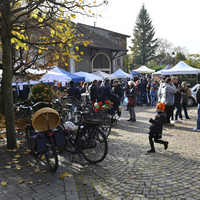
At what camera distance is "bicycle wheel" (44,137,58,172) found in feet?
14.5

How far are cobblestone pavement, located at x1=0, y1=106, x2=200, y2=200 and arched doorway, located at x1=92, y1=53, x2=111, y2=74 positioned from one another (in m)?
25.1

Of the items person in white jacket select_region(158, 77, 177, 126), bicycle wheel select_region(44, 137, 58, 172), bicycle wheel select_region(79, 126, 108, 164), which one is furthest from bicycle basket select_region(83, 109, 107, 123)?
person in white jacket select_region(158, 77, 177, 126)

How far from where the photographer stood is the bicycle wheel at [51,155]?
4.41m

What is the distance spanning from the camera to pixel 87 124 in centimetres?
512

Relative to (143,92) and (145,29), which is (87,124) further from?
(145,29)

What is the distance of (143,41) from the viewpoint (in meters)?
64.5

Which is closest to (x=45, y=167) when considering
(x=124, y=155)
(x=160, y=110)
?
(x=124, y=155)

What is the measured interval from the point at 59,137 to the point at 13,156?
5.58ft

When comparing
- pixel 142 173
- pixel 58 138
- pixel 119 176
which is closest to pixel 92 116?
pixel 58 138

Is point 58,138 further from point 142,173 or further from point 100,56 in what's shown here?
point 100,56

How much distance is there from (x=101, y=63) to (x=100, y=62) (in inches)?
9.9

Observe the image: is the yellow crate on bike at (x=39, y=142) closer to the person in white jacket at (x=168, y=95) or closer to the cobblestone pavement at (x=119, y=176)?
the cobblestone pavement at (x=119, y=176)

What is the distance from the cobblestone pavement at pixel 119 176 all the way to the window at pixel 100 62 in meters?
25.3

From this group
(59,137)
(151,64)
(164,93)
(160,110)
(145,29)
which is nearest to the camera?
(59,137)
